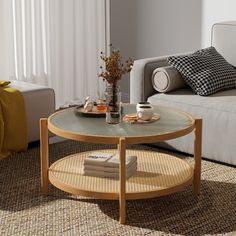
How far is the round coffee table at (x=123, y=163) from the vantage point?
2881 mm

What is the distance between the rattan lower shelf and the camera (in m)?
2.92

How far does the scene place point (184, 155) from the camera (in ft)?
12.7

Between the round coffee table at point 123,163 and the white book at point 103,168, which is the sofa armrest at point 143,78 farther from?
the white book at point 103,168

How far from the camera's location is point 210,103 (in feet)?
12.1

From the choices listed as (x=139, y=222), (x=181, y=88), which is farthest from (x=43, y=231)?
(x=181, y=88)

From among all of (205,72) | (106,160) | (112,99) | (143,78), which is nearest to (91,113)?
(112,99)

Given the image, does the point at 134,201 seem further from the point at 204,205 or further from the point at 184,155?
the point at 184,155

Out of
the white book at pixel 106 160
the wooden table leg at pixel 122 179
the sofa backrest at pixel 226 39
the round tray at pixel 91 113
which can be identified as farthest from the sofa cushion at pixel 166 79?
the wooden table leg at pixel 122 179

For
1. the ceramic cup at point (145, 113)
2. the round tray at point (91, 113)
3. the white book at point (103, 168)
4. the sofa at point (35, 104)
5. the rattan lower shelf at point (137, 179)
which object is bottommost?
the rattan lower shelf at point (137, 179)

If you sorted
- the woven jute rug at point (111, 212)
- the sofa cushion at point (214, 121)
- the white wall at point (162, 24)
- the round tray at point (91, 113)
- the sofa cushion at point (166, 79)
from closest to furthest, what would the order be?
the woven jute rug at point (111, 212), the round tray at point (91, 113), the sofa cushion at point (214, 121), the sofa cushion at point (166, 79), the white wall at point (162, 24)

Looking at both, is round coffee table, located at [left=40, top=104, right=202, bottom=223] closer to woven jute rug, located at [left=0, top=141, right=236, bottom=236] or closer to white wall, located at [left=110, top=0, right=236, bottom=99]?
woven jute rug, located at [left=0, top=141, right=236, bottom=236]

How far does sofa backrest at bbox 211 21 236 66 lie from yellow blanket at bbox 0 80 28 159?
1.44 metres

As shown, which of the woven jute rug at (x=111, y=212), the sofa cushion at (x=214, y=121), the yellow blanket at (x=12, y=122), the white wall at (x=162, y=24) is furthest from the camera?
the white wall at (x=162, y=24)

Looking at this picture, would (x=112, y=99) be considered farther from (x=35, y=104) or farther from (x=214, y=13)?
(x=214, y=13)
